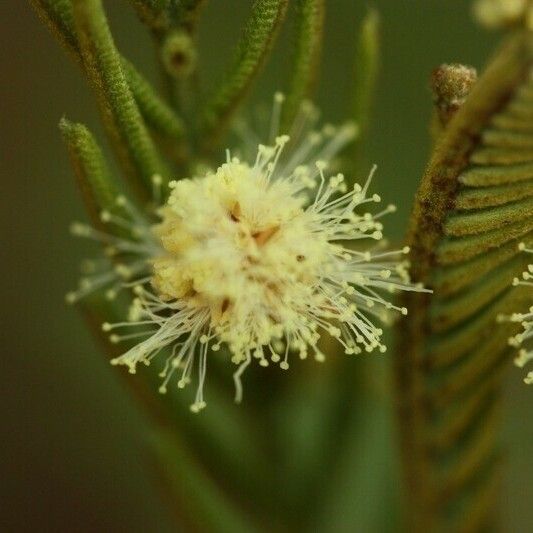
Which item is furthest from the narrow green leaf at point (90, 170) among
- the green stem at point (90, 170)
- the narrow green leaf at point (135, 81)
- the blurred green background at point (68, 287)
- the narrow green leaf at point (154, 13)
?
the blurred green background at point (68, 287)

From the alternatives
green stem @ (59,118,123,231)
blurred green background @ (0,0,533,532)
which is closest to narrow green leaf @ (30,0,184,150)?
green stem @ (59,118,123,231)

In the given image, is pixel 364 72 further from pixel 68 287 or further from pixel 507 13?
pixel 68 287

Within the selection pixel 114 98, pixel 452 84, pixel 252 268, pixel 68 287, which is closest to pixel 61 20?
pixel 114 98

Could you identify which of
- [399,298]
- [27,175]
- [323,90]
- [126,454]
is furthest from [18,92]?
[399,298]

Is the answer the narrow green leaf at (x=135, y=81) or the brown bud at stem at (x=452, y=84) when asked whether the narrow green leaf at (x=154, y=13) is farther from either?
the brown bud at stem at (x=452, y=84)

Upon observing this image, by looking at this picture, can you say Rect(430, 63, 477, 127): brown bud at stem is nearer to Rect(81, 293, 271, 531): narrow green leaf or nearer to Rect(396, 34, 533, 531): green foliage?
Rect(396, 34, 533, 531): green foliage

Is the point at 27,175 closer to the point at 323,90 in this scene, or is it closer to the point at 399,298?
the point at 323,90
